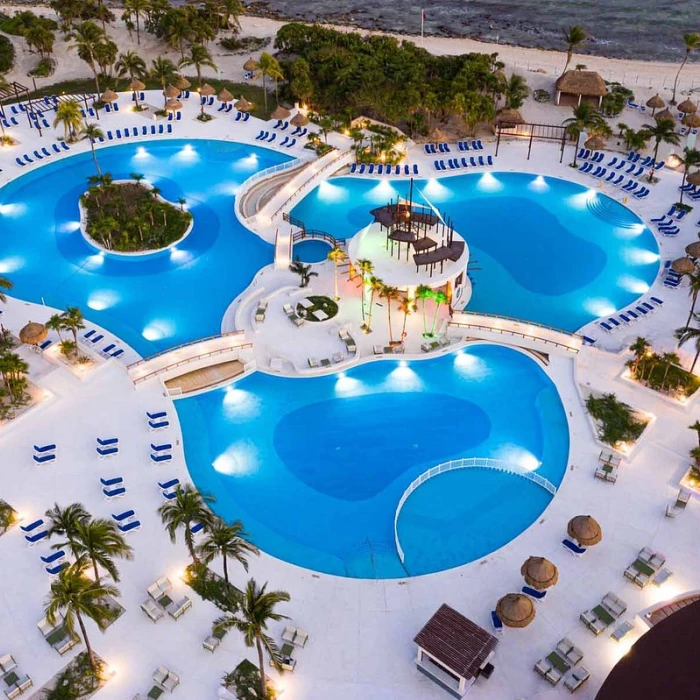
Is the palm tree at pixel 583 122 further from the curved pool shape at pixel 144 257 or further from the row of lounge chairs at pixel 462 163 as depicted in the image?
the curved pool shape at pixel 144 257

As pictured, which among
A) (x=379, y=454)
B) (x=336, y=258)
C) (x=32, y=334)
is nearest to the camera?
(x=379, y=454)

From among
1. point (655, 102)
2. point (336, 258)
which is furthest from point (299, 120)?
point (655, 102)

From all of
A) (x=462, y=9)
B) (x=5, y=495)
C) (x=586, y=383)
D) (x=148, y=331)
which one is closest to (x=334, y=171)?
(x=148, y=331)

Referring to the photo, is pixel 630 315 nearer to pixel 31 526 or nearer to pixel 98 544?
pixel 98 544

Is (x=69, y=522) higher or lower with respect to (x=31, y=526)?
higher

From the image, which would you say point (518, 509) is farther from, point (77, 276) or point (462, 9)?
point (462, 9)

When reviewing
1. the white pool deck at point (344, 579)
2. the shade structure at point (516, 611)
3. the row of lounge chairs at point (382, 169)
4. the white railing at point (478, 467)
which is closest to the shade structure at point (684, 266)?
the white pool deck at point (344, 579)
